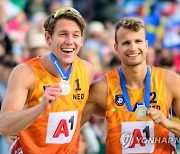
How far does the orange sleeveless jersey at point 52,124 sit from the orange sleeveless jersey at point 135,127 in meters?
0.40

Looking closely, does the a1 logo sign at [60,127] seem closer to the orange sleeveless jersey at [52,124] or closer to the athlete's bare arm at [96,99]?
the orange sleeveless jersey at [52,124]

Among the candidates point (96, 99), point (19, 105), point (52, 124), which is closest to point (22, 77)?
point (19, 105)

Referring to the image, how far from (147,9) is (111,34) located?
1105 mm

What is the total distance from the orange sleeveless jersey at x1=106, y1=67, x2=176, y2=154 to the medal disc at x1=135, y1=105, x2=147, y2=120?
0.05 metres

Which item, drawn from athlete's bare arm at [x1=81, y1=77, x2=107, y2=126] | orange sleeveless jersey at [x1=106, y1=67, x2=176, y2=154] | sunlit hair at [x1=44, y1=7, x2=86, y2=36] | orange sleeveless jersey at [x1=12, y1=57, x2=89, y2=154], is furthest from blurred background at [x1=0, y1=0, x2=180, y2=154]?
sunlit hair at [x1=44, y1=7, x2=86, y2=36]

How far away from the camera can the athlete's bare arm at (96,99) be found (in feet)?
30.6

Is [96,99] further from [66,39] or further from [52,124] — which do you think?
[66,39]

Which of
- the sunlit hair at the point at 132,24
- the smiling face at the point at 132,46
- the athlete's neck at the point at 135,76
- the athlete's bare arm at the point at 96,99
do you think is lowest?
the athlete's bare arm at the point at 96,99

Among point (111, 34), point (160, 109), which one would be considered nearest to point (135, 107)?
point (160, 109)

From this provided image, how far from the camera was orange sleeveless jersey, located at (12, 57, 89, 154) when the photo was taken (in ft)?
29.3

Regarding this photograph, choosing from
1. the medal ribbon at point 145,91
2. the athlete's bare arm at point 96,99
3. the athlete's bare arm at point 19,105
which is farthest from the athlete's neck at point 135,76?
the athlete's bare arm at point 19,105

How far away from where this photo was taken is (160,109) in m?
9.15

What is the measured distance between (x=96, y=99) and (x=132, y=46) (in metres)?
0.78

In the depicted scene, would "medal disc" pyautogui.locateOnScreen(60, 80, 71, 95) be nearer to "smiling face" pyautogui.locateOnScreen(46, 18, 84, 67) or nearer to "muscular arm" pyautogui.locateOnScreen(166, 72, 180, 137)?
"smiling face" pyautogui.locateOnScreen(46, 18, 84, 67)
